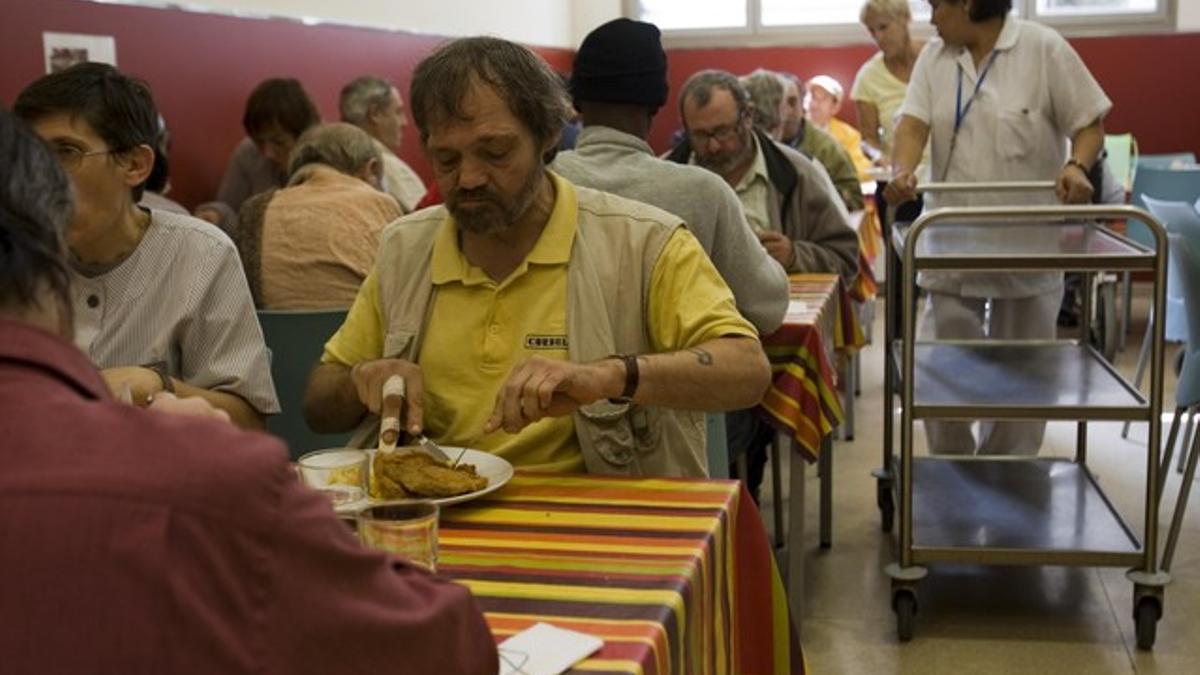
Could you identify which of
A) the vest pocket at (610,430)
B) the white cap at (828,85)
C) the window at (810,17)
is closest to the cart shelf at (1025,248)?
the vest pocket at (610,430)

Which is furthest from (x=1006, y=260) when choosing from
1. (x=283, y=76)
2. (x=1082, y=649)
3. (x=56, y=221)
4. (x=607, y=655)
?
(x=283, y=76)

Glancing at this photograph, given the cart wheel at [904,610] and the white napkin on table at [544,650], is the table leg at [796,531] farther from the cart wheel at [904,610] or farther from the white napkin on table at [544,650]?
the white napkin on table at [544,650]

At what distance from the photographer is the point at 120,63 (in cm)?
410

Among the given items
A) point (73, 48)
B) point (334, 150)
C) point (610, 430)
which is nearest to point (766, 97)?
point (334, 150)

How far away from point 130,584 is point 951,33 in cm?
344

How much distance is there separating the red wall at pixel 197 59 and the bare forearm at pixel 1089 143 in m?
1.82

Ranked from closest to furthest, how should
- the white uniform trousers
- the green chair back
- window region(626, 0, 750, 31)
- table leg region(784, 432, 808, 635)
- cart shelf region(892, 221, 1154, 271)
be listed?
cart shelf region(892, 221, 1154, 271) < table leg region(784, 432, 808, 635) < the white uniform trousers < the green chair back < window region(626, 0, 750, 31)

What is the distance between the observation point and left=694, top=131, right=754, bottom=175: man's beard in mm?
3799

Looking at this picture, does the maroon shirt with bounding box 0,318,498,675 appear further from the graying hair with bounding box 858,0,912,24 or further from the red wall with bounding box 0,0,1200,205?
the graying hair with bounding box 858,0,912,24

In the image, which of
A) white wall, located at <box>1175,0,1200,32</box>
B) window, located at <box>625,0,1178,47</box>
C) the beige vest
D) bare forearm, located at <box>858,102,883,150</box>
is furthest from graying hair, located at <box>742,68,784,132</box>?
white wall, located at <box>1175,0,1200,32</box>

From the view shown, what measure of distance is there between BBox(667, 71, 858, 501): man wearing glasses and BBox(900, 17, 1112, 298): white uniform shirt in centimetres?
35

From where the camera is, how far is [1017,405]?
3164 mm

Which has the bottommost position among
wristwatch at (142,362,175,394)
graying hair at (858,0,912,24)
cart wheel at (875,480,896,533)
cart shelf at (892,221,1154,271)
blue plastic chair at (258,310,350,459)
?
cart wheel at (875,480,896,533)

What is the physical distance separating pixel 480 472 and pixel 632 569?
394 mm
